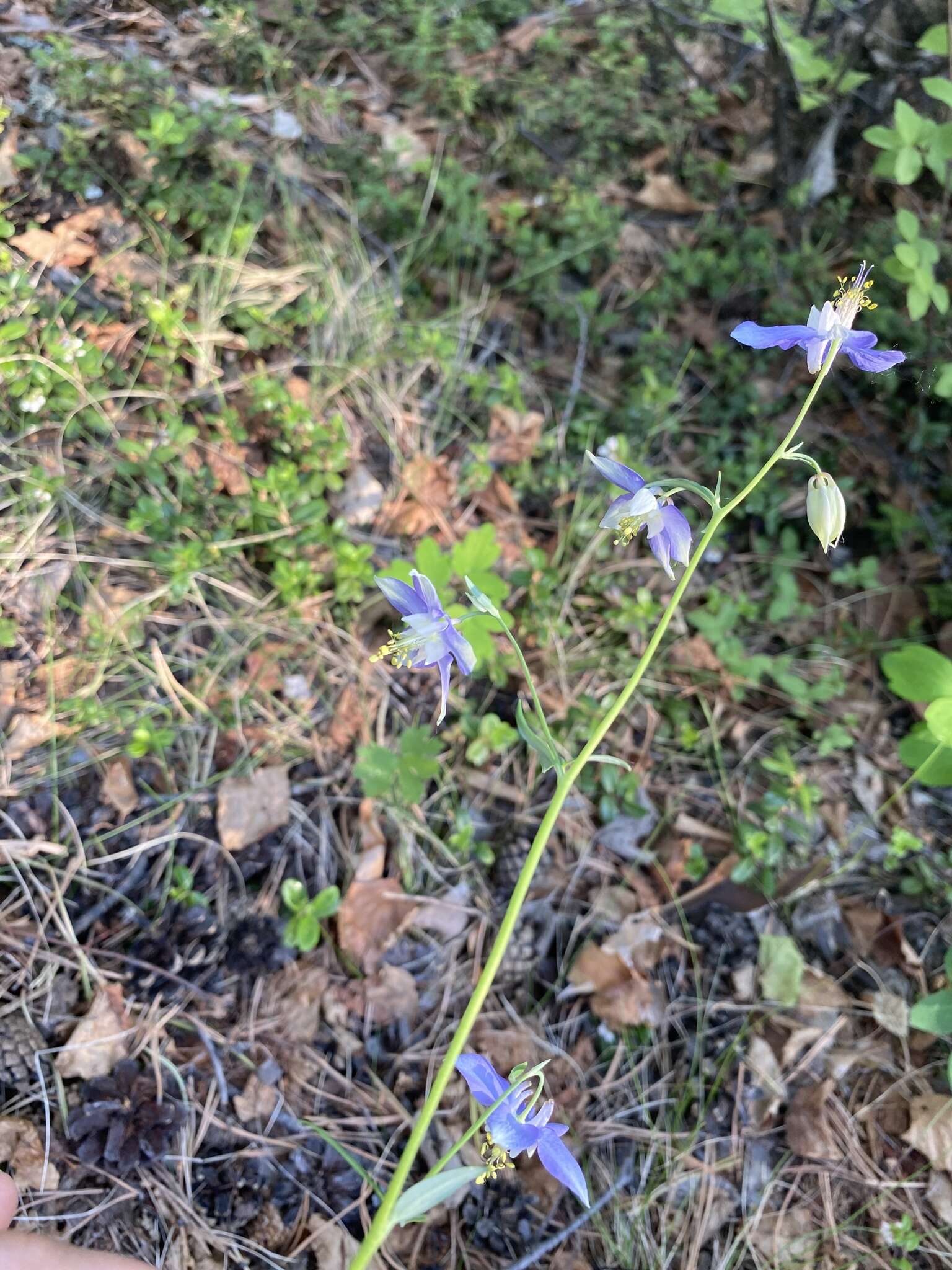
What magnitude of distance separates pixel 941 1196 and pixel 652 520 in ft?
5.40

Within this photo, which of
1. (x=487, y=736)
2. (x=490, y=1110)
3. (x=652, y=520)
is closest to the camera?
(x=490, y=1110)

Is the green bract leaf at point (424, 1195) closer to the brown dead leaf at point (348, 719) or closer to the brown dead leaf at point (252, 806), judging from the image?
the brown dead leaf at point (252, 806)

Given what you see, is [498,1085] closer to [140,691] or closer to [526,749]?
[526,749]

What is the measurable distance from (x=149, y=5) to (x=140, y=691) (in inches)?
101

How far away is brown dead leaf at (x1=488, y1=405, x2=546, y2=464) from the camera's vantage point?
2.59 metres

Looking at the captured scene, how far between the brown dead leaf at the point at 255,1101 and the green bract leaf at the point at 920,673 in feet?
5.00

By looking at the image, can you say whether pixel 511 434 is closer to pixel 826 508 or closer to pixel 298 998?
pixel 826 508

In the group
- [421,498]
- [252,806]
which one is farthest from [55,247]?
[252,806]

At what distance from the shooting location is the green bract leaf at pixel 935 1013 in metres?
1.66

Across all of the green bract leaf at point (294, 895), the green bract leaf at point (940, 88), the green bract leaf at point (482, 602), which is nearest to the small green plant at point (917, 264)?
the green bract leaf at point (940, 88)

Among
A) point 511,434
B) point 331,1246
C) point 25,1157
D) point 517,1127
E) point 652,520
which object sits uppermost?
point 652,520

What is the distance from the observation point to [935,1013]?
1681 millimetres

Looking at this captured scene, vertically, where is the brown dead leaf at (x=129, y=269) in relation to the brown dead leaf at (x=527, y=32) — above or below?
below

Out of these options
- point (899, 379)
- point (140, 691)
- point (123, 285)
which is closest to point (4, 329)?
point (123, 285)
